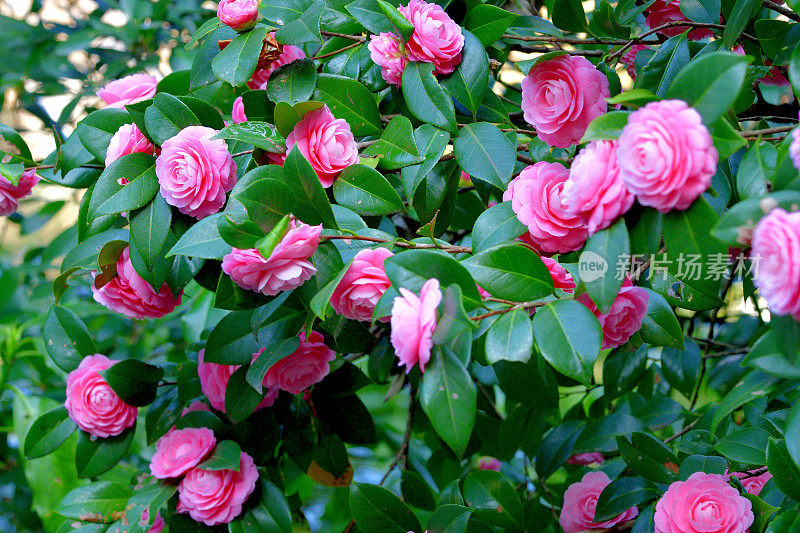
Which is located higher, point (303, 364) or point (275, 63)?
point (275, 63)

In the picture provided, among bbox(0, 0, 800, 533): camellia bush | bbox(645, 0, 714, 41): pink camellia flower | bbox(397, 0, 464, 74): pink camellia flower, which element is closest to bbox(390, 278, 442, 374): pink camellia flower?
bbox(0, 0, 800, 533): camellia bush

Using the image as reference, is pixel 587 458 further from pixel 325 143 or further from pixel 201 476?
pixel 325 143

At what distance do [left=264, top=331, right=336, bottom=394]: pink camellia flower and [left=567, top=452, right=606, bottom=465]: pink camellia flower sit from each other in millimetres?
489

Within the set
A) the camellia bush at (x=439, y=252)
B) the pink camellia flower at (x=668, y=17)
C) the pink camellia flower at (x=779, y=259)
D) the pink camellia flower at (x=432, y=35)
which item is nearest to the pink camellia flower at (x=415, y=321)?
→ the camellia bush at (x=439, y=252)

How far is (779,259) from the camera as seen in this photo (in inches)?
16.7

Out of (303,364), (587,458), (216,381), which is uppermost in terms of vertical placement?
(303,364)

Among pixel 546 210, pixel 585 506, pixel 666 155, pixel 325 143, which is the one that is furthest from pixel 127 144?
pixel 585 506

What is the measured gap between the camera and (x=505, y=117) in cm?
81

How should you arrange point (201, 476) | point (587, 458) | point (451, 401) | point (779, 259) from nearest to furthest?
point (779, 259) → point (451, 401) → point (201, 476) → point (587, 458)

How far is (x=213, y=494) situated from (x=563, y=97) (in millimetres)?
614

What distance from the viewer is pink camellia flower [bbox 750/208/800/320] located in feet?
1.36

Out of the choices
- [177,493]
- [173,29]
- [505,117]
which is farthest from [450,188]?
[173,29]

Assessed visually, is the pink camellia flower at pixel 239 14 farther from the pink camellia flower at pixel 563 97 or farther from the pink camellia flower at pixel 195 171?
the pink camellia flower at pixel 563 97

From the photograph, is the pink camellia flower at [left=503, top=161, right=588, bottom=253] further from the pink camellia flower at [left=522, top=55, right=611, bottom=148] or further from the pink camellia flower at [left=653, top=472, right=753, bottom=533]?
the pink camellia flower at [left=653, top=472, right=753, bottom=533]
